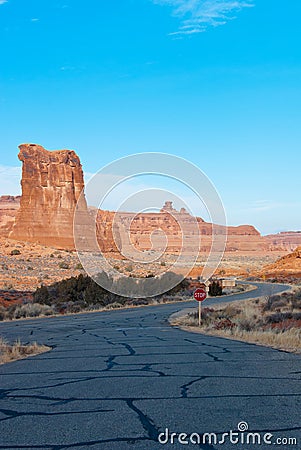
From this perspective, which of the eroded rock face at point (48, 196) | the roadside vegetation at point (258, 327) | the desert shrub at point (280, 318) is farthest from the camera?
the eroded rock face at point (48, 196)

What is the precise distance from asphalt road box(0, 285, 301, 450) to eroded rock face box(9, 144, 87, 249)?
288 ft

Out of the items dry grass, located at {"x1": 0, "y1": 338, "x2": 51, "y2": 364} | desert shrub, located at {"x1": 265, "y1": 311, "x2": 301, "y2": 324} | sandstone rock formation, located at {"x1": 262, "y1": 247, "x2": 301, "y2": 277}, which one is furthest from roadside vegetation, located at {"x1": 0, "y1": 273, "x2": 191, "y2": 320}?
sandstone rock formation, located at {"x1": 262, "y1": 247, "x2": 301, "y2": 277}

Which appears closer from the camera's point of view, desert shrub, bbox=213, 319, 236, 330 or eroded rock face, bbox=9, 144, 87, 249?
desert shrub, bbox=213, 319, 236, 330

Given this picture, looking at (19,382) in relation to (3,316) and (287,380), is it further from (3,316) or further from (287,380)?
(3,316)

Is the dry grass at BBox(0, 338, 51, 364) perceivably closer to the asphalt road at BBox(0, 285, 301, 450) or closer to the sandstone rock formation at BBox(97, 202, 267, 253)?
the asphalt road at BBox(0, 285, 301, 450)

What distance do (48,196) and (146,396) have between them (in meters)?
100

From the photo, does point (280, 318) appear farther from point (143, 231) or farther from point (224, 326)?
point (143, 231)

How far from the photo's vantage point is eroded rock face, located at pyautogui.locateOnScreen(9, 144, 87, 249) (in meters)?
100

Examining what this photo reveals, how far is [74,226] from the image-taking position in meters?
97.6

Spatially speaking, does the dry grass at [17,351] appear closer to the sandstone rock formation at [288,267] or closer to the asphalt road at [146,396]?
the asphalt road at [146,396]

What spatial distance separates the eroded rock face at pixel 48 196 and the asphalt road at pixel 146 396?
87.7m

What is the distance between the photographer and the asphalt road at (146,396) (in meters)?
5.53

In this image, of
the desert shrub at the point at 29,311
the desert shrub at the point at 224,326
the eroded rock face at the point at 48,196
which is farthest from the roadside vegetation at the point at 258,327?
the eroded rock face at the point at 48,196

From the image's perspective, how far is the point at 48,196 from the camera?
10575 centimetres
